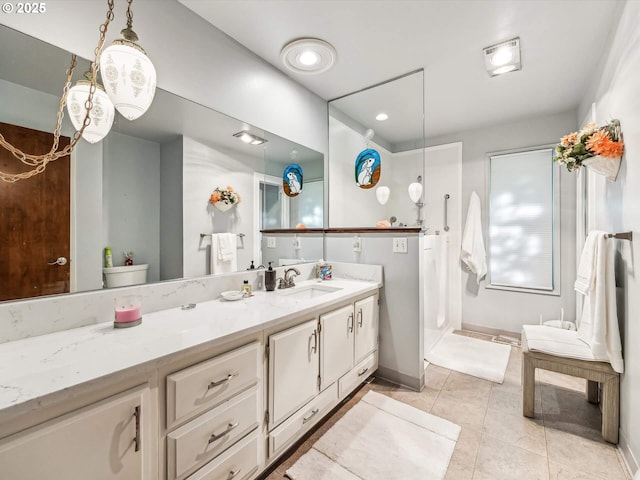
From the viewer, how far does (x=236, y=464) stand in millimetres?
1188

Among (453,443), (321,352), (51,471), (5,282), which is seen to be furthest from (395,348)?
(5,282)

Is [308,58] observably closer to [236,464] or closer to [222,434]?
[222,434]

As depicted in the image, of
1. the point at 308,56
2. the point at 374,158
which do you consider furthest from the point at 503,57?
the point at 308,56

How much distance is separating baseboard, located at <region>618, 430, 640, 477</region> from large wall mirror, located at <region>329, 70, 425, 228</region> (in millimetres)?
1791

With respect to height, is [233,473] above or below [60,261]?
below

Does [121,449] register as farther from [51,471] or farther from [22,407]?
[22,407]

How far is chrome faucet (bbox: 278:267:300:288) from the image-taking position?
7.05 feet

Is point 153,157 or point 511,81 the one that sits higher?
point 511,81

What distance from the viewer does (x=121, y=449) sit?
0.85 meters

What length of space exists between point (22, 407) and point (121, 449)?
1.02 feet

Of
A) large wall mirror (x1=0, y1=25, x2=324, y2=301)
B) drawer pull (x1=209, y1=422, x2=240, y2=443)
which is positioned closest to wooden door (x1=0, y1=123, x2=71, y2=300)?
Answer: large wall mirror (x1=0, y1=25, x2=324, y2=301)

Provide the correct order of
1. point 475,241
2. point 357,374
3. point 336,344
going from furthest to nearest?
point 475,241 → point 357,374 → point 336,344

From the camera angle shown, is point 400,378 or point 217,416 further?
point 400,378

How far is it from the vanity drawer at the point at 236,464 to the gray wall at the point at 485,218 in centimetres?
319
